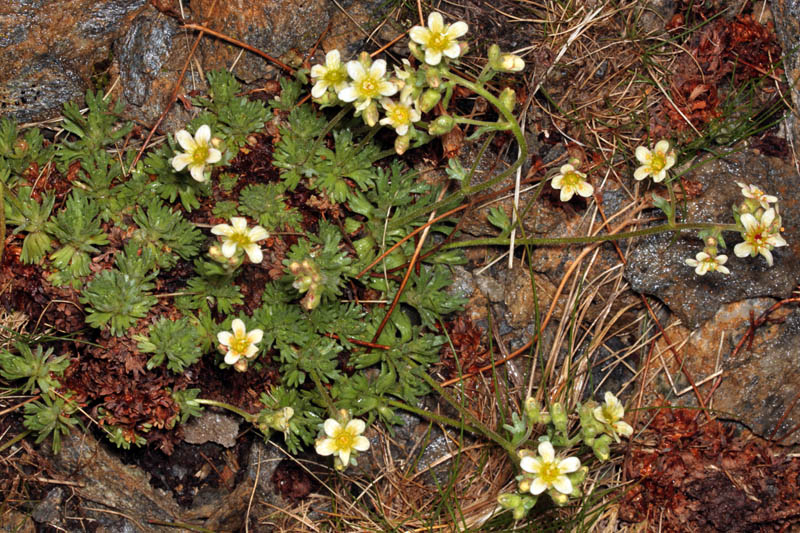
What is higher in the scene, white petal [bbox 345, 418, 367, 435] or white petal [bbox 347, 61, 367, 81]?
white petal [bbox 347, 61, 367, 81]

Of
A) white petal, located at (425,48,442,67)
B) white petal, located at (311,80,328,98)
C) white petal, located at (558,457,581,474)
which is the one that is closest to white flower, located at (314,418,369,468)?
white petal, located at (558,457,581,474)

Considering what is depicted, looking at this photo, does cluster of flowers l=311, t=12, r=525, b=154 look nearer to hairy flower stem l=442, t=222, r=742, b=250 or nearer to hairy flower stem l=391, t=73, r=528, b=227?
hairy flower stem l=391, t=73, r=528, b=227

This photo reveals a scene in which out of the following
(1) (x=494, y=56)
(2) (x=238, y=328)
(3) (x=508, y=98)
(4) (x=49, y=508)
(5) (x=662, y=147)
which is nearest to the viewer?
(1) (x=494, y=56)

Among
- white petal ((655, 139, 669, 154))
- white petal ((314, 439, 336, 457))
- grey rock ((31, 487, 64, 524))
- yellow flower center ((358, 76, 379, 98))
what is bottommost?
grey rock ((31, 487, 64, 524))

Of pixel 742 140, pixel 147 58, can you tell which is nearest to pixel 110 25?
pixel 147 58

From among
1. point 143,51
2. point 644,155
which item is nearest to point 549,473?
point 644,155

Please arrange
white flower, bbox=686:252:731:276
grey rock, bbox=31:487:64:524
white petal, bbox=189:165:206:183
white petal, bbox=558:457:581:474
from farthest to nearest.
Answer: grey rock, bbox=31:487:64:524, white flower, bbox=686:252:731:276, white petal, bbox=189:165:206:183, white petal, bbox=558:457:581:474

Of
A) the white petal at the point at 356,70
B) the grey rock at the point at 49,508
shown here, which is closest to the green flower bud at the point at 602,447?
the white petal at the point at 356,70

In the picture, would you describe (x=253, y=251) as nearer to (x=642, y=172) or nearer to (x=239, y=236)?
(x=239, y=236)
